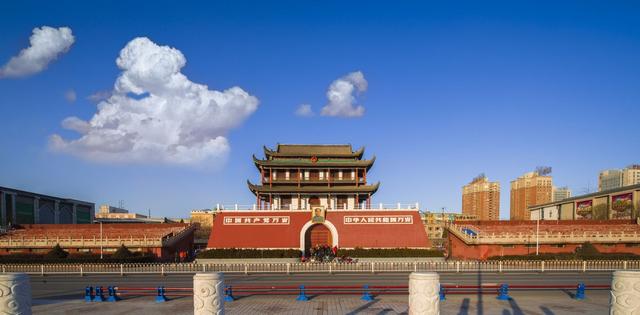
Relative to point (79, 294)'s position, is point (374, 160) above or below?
above

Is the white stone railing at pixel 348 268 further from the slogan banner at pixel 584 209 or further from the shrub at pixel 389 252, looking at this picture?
the slogan banner at pixel 584 209

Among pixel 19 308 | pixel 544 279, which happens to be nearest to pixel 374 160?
pixel 544 279

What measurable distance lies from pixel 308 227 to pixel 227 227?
701 cm

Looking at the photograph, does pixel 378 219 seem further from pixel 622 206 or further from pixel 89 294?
pixel 622 206

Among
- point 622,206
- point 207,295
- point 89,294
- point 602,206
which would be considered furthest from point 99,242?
point 602,206

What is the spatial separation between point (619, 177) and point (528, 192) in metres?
25.2

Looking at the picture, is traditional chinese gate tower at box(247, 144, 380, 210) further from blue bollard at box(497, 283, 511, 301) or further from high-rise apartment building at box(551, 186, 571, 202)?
high-rise apartment building at box(551, 186, 571, 202)

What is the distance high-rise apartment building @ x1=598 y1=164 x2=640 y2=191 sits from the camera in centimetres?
10262

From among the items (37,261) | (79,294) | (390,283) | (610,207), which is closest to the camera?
(79,294)

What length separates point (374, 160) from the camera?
1532 inches

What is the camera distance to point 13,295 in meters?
7.72

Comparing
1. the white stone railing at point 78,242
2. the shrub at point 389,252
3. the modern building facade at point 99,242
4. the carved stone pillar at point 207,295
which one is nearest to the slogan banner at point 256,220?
the modern building facade at point 99,242

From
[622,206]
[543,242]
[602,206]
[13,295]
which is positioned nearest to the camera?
[13,295]

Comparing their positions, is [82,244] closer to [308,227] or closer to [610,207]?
[308,227]
